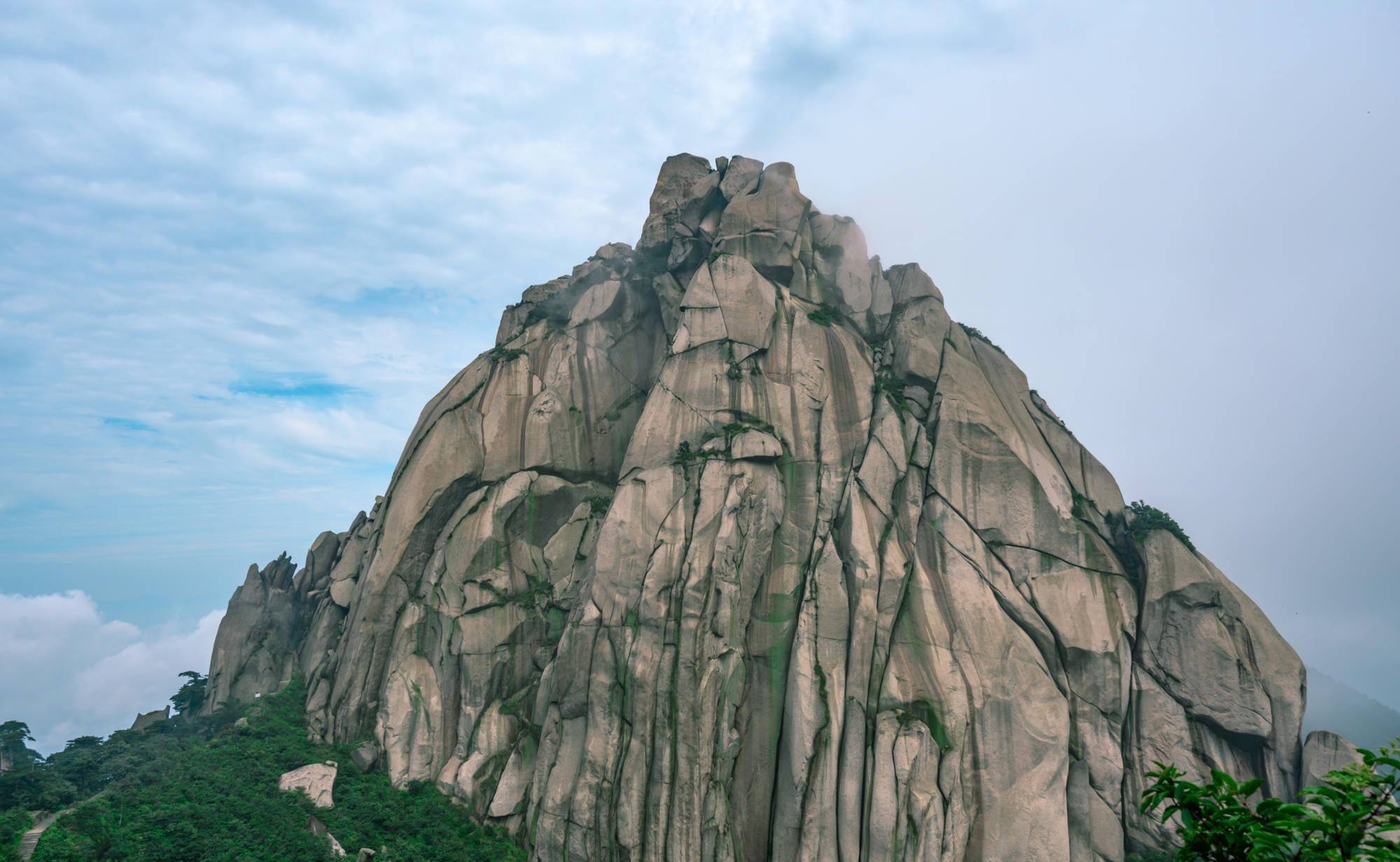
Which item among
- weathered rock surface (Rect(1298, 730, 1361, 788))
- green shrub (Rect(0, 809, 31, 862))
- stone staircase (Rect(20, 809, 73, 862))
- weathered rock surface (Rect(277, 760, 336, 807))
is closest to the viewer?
green shrub (Rect(0, 809, 31, 862))

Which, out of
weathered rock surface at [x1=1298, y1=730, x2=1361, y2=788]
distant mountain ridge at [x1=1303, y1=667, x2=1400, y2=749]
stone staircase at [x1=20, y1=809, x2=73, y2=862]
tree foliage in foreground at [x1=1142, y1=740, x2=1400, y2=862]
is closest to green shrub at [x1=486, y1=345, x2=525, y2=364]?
stone staircase at [x1=20, y1=809, x2=73, y2=862]

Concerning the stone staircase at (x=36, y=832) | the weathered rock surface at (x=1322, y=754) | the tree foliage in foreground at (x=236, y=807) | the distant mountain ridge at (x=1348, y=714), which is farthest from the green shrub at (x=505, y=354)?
the distant mountain ridge at (x=1348, y=714)

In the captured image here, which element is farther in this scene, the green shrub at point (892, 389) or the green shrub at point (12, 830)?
the green shrub at point (892, 389)

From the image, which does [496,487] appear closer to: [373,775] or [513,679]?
[513,679]

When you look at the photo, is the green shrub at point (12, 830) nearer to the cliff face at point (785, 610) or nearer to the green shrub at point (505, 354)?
the cliff face at point (785, 610)

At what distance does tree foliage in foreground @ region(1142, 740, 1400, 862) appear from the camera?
27.6 ft

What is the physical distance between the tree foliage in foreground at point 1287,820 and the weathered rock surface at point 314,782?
33012mm

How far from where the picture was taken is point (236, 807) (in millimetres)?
29609

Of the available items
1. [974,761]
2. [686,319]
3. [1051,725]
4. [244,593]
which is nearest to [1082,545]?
[1051,725]

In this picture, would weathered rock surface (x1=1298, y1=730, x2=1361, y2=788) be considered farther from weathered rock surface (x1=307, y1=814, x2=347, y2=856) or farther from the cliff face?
weathered rock surface (x1=307, y1=814, x2=347, y2=856)

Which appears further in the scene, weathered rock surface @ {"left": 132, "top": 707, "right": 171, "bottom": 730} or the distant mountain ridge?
the distant mountain ridge

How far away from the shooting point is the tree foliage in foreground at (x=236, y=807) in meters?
27.1

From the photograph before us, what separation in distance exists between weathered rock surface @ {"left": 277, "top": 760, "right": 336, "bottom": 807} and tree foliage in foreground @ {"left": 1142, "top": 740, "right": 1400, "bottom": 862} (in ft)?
108

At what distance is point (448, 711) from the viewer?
34844mm
